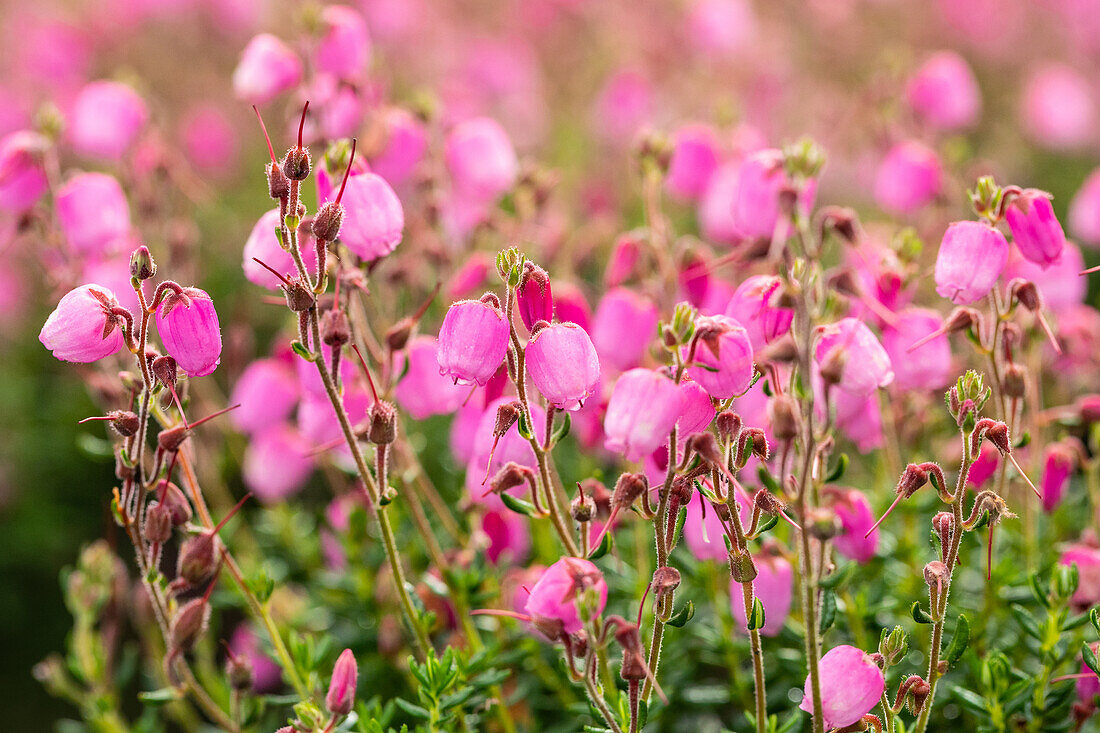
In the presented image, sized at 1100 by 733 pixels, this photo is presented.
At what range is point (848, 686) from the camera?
1130 millimetres

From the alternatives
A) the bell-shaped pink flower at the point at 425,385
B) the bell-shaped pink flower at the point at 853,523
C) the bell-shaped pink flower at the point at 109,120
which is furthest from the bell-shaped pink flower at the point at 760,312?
the bell-shaped pink flower at the point at 109,120

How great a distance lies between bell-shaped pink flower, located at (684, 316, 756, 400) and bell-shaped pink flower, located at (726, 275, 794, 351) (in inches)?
4.7

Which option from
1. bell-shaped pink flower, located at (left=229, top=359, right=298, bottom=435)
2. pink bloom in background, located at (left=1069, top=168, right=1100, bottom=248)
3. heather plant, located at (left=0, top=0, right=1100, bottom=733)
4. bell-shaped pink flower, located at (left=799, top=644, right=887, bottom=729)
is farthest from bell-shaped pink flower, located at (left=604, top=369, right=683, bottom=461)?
pink bloom in background, located at (left=1069, top=168, right=1100, bottom=248)

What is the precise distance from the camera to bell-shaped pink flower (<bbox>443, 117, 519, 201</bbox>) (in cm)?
197

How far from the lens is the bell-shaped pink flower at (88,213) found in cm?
168

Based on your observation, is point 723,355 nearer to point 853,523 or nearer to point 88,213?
point 853,523

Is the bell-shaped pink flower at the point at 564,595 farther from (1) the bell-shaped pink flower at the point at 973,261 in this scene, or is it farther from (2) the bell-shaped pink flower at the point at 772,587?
(1) the bell-shaped pink flower at the point at 973,261

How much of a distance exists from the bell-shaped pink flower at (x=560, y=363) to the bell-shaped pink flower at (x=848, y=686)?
0.41 metres

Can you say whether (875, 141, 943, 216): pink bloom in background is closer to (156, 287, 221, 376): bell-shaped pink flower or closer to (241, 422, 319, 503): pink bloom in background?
(241, 422, 319, 503): pink bloom in background

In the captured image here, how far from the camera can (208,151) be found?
154 inches

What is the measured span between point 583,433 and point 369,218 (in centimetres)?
65

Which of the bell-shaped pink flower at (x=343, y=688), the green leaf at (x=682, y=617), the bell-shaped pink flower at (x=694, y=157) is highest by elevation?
the bell-shaped pink flower at (x=694, y=157)

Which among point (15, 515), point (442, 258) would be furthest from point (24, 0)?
point (442, 258)

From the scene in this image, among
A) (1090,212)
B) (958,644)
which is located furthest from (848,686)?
(1090,212)
